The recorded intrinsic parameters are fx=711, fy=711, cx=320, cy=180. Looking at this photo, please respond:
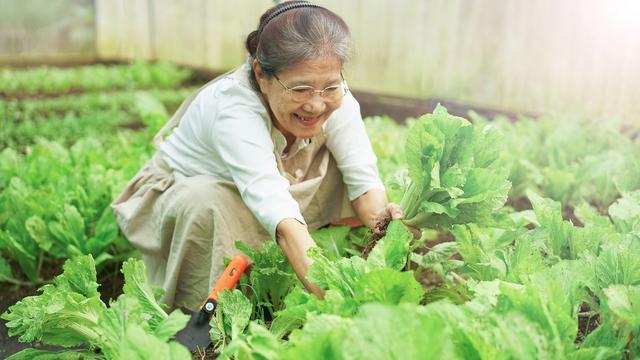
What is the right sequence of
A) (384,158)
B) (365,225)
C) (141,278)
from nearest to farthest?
(141,278), (365,225), (384,158)

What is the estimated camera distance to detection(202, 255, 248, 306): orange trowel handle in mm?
2121

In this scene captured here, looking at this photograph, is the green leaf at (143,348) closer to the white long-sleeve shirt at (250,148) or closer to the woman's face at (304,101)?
the white long-sleeve shirt at (250,148)

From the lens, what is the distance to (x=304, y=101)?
86.2 inches

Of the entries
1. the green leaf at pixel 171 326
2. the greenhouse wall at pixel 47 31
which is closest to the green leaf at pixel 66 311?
the green leaf at pixel 171 326

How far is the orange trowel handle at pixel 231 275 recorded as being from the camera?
212 cm

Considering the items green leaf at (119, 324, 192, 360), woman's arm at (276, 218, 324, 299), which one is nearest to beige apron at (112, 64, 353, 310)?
woman's arm at (276, 218, 324, 299)

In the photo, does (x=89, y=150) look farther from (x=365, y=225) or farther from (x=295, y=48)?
(x=295, y=48)

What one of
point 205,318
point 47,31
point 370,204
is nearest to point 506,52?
point 370,204

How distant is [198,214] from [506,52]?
13.6ft

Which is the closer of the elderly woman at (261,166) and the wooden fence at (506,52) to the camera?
the elderly woman at (261,166)

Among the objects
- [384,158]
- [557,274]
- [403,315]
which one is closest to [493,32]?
[384,158]

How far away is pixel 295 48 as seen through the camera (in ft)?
6.94

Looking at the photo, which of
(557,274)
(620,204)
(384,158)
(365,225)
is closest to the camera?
(557,274)

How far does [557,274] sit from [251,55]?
1256mm
